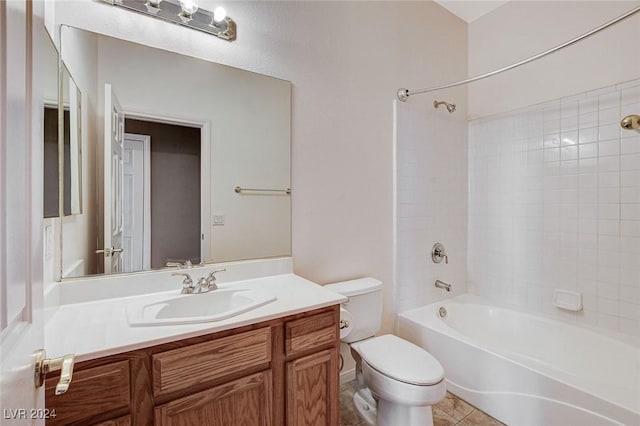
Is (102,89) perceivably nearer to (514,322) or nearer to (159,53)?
(159,53)

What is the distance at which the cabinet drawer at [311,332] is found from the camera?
48.4 inches

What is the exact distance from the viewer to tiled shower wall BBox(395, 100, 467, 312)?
2295mm

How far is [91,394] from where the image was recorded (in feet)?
2.88

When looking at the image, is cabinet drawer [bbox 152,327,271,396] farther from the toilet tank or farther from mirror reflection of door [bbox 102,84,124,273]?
the toilet tank

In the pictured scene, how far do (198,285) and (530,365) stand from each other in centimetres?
175

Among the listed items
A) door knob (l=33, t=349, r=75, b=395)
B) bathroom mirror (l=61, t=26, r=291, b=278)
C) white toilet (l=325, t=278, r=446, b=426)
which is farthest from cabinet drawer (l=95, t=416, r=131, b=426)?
white toilet (l=325, t=278, r=446, b=426)

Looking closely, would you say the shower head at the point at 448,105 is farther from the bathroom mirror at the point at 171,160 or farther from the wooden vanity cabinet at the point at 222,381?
the wooden vanity cabinet at the point at 222,381

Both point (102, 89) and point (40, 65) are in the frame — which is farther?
point (102, 89)

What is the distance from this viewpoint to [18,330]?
49 cm

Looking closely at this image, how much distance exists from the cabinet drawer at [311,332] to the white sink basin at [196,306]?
158 millimetres

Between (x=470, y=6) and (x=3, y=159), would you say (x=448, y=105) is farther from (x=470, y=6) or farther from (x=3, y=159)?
(x=3, y=159)

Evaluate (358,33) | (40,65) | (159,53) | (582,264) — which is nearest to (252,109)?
(159,53)

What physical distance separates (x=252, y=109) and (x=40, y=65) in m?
1.11

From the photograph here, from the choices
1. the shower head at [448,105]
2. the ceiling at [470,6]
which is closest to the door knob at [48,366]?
the shower head at [448,105]
